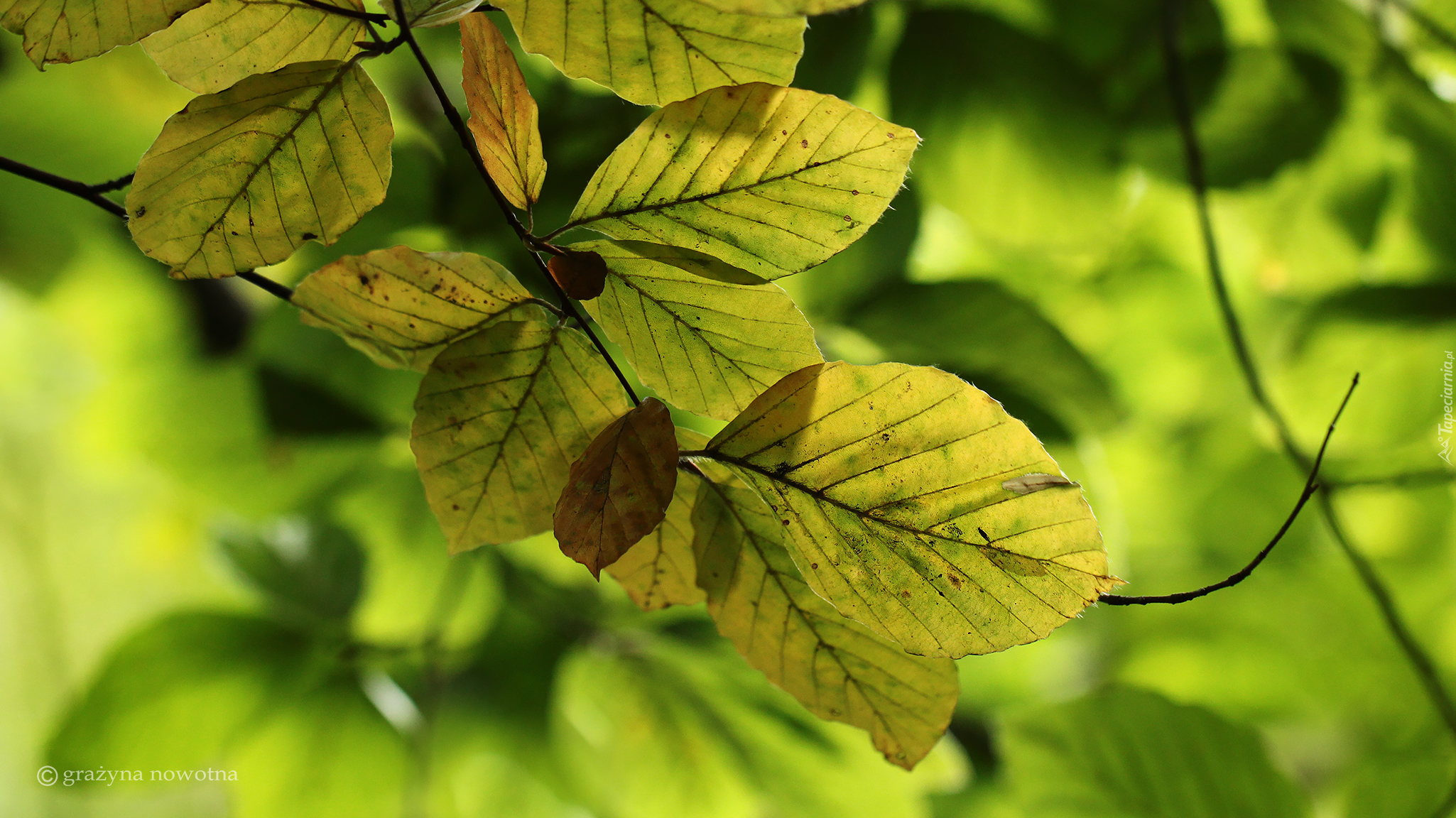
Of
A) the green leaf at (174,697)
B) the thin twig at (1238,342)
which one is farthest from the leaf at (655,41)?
the green leaf at (174,697)

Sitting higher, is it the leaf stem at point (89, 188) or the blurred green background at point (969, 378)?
the leaf stem at point (89, 188)

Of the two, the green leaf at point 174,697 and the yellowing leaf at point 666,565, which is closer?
the yellowing leaf at point 666,565

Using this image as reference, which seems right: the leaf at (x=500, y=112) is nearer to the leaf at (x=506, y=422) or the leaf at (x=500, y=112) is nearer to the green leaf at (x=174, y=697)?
the leaf at (x=506, y=422)

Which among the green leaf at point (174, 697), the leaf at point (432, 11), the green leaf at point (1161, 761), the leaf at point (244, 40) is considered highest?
the leaf at point (432, 11)

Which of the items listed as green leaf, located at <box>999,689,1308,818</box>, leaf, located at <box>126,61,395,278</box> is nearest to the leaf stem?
leaf, located at <box>126,61,395,278</box>

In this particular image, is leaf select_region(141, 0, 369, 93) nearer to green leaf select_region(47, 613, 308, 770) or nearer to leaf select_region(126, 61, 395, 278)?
leaf select_region(126, 61, 395, 278)

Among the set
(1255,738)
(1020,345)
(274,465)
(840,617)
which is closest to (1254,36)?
(1020,345)

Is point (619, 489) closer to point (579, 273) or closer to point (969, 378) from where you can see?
point (579, 273)
